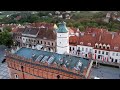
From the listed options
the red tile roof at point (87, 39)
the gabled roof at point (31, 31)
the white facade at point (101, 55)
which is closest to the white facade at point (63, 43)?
the red tile roof at point (87, 39)

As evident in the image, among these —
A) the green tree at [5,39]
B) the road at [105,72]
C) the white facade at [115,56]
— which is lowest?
the road at [105,72]

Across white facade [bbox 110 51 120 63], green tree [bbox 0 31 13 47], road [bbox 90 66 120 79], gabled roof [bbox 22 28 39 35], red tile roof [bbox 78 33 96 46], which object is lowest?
road [bbox 90 66 120 79]

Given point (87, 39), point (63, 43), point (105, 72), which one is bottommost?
point (105, 72)

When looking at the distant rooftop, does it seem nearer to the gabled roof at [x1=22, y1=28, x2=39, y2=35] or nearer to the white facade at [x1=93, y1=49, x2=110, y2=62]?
the white facade at [x1=93, y1=49, x2=110, y2=62]

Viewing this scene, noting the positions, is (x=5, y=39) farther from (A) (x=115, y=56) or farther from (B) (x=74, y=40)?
(A) (x=115, y=56)

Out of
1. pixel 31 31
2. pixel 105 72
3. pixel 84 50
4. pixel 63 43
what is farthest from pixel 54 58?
pixel 31 31

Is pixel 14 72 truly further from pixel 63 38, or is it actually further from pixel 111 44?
pixel 111 44

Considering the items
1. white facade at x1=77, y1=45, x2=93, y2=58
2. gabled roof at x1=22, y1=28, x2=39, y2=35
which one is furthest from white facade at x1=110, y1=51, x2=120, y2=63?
gabled roof at x1=22, y1=28, x2=39, y2=35

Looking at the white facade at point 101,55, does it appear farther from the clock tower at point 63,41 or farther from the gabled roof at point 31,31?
the gabled roof at point 31,31
